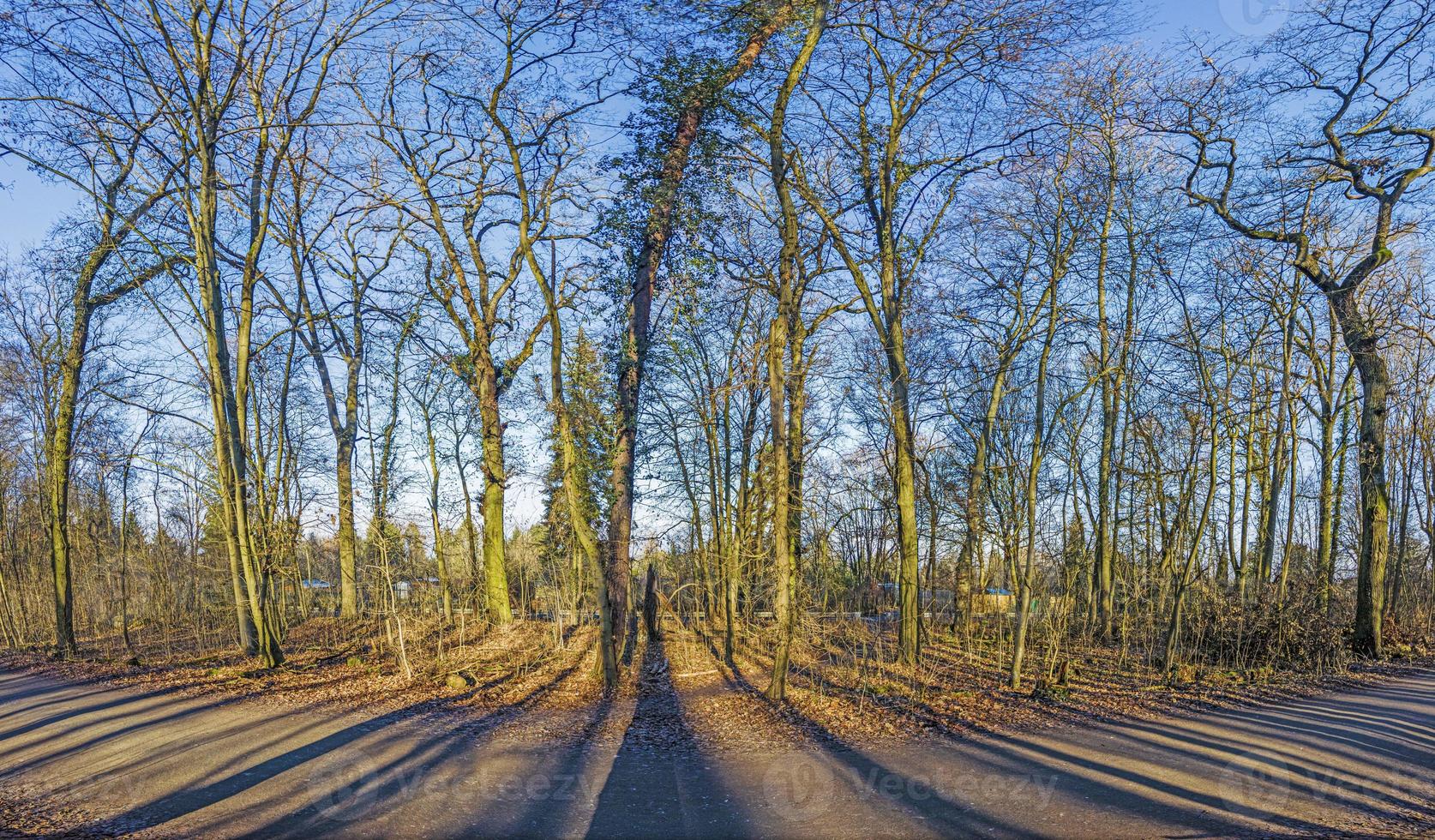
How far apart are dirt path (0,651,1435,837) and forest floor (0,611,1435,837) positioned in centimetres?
3

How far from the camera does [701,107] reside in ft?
38.5

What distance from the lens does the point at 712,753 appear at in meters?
7.94

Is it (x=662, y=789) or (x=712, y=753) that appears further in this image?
(x=712, y=753)

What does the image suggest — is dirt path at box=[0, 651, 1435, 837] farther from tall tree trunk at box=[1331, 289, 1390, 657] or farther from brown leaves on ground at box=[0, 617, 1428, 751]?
tall tree trunk at box=[1331, 289, 1390, 657]

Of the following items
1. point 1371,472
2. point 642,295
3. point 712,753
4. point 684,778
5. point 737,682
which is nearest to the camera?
point 684,778

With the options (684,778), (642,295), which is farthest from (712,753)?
(642,295)

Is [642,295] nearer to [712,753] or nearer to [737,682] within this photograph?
[737,682]

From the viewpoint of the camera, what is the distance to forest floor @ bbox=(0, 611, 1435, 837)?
5.74 meters

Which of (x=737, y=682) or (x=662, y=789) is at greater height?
(x=662, y=789)

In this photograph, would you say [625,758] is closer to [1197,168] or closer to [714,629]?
[714,629]

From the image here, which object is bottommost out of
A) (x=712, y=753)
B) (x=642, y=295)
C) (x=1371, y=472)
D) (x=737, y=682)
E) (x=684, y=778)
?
(x=737, y=682)

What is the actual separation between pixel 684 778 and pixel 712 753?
39.7 inches

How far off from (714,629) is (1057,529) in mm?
13387

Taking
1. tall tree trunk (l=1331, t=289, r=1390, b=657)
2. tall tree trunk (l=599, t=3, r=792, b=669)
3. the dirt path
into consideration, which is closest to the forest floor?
the dirt path
